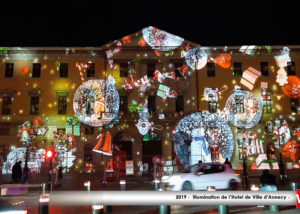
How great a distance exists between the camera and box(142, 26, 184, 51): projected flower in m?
31.8

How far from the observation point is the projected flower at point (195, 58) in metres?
32.0

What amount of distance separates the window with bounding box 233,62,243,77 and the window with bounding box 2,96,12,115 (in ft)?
78.7

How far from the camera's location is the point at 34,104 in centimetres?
3128

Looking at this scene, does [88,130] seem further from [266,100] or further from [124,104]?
[266,100]

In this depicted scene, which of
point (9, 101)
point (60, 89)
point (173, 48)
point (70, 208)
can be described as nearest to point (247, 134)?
point (173, 48)

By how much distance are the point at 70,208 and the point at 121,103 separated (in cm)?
2054

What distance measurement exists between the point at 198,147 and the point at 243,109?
6.18m

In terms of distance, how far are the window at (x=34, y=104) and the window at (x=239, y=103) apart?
20.7 metres

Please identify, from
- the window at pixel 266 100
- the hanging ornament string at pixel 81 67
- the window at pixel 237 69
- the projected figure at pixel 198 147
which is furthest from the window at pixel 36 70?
the window at pixel 266 100

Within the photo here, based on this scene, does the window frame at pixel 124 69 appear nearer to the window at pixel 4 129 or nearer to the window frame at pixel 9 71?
the window frame at pixel 9 71

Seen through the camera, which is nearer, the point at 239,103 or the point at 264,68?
the point at 239,103

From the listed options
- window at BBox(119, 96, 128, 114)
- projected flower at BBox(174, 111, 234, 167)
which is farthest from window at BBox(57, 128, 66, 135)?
projected flower at BBox(174, 111, 234, 167)

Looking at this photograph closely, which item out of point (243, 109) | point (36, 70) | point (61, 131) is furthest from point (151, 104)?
point (36, 70)

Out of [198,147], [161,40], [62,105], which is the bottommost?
[198,147]
